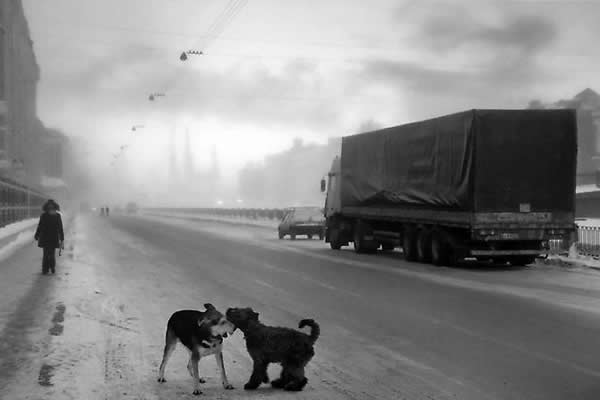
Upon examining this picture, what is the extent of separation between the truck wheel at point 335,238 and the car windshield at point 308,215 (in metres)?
7.98

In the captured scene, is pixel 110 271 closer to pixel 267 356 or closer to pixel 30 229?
pixel 267 356

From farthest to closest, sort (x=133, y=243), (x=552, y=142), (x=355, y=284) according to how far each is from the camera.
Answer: (x=133, y=243) < (x=552, y=142) < (x=355, y=284)

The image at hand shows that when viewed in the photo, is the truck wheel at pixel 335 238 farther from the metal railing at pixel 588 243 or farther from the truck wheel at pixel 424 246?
the metal railing at pixel 588 243

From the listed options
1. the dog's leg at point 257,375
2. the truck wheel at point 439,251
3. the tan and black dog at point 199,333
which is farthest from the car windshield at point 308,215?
the dog's leg at point 257,375

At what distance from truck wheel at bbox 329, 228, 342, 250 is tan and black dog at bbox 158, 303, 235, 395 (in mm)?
19209

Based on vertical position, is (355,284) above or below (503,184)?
below

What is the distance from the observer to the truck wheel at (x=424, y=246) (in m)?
19.4

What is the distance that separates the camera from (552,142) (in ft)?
58.8

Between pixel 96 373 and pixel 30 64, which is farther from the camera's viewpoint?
pixel 30 64

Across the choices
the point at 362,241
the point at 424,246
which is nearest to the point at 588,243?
the point at 424,246

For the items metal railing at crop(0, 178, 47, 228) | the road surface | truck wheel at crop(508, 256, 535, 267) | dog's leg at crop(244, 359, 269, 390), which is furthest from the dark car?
dog's leg at crop(244, 359, 269, 390)

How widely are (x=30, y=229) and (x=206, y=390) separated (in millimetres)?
34566

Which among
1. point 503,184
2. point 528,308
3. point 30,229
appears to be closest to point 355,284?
point 528,308

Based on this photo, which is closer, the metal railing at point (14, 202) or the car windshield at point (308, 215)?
the metal railing at point (14, 202)
